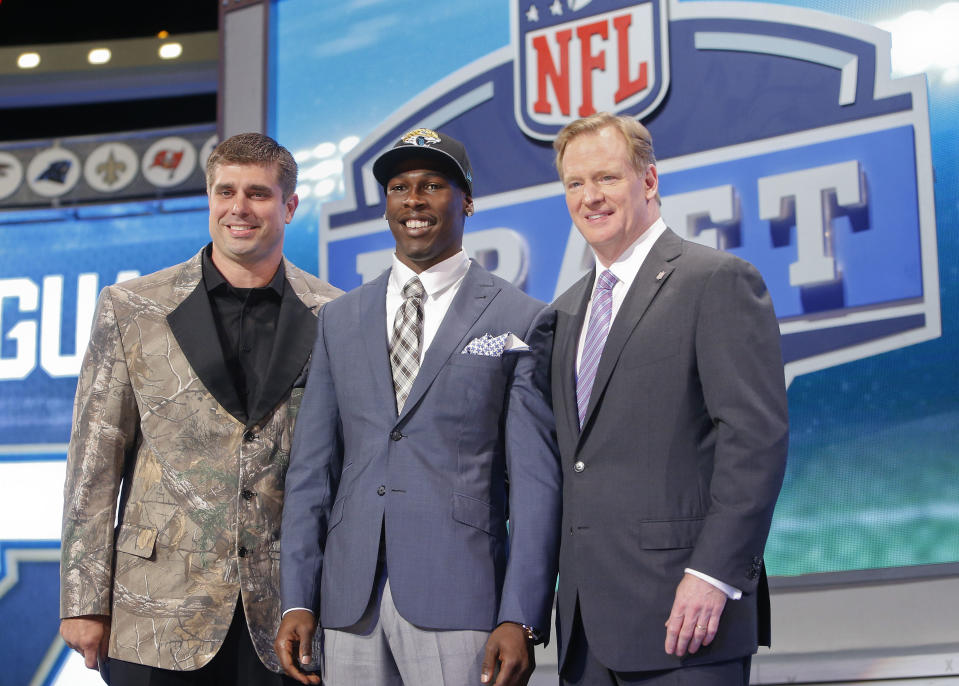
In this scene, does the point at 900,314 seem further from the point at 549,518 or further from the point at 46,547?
the point at 46,547

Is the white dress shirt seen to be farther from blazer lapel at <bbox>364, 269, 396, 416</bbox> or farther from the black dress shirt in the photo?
the black dress shirt

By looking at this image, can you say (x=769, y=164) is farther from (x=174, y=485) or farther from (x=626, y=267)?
(x=174, y=485)

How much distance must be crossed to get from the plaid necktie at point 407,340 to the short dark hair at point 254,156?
505mm

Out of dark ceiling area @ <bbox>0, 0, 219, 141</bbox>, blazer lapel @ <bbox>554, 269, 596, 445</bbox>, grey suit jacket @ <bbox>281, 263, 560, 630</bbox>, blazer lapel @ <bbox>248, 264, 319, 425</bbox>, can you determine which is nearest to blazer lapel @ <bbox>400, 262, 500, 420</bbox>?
grey suit jacket @ <bbox>281, 263, 560, 630</bbox>

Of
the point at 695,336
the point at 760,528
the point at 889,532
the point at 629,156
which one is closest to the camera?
the point at 760,528

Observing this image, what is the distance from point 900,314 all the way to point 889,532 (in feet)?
2.04

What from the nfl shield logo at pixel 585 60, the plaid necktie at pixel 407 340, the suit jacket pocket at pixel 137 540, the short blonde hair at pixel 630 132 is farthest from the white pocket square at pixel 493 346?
the nfl shield logo at pixel 585 60

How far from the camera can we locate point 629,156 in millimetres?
2176

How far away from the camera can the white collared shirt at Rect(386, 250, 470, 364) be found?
2.14 m

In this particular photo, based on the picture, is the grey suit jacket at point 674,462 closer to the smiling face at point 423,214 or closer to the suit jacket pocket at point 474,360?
the suit jacket pocket at point 474,360

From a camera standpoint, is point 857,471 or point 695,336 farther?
point 857,471

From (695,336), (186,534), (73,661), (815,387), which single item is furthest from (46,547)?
(695,336)

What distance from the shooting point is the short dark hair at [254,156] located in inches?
95.0

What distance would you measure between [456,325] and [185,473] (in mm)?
666
